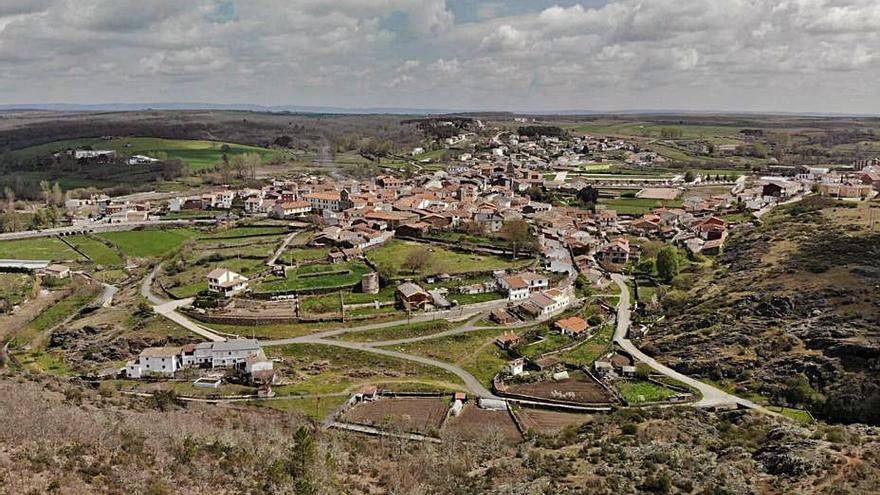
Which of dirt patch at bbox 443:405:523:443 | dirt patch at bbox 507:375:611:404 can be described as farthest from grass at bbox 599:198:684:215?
dirt patch at bbox 443:405:523:443

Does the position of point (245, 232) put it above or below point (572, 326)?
above

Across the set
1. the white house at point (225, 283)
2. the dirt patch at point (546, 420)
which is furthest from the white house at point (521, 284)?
the white house at point (225, 283)

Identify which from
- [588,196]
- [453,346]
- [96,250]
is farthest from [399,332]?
[588,196]

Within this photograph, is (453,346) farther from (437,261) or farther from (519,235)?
(519,235)

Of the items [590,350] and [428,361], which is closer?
[428,361]

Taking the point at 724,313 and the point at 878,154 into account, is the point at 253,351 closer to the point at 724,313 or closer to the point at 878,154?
the point at 724,313

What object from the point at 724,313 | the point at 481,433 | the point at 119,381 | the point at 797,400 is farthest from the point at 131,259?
the point at 797,400
